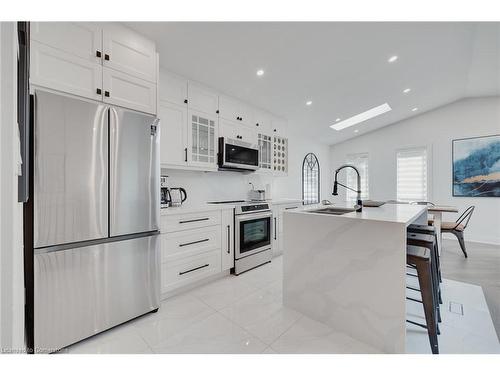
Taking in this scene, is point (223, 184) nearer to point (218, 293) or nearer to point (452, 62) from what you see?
point (218, 293)

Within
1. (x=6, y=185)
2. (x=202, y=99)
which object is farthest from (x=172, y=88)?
(x=6, y=185)

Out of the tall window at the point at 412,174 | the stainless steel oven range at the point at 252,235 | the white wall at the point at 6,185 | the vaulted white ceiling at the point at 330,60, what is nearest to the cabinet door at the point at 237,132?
the vaulted white ceiling at the point at 330,60

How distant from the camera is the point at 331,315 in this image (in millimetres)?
1730

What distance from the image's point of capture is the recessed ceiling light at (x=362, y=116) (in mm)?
4621

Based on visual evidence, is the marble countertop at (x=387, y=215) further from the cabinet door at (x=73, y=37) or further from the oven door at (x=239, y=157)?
the cabinet door at (x=73, y=37)

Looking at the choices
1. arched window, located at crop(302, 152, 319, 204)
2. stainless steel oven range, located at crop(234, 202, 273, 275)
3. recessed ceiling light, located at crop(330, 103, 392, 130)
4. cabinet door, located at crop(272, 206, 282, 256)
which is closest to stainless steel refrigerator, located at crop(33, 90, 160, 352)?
stainless steel oven range, located at crop(234, 202, 273, 275)

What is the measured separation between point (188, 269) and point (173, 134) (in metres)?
1.48

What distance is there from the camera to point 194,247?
2.35m

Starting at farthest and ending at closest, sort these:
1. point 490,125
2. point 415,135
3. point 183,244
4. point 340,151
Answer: point 340,151 → point 415,135 → point 490,125 → point 183,244

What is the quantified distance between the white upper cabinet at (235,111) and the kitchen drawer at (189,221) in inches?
55.1

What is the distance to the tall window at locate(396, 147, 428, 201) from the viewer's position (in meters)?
5.18
